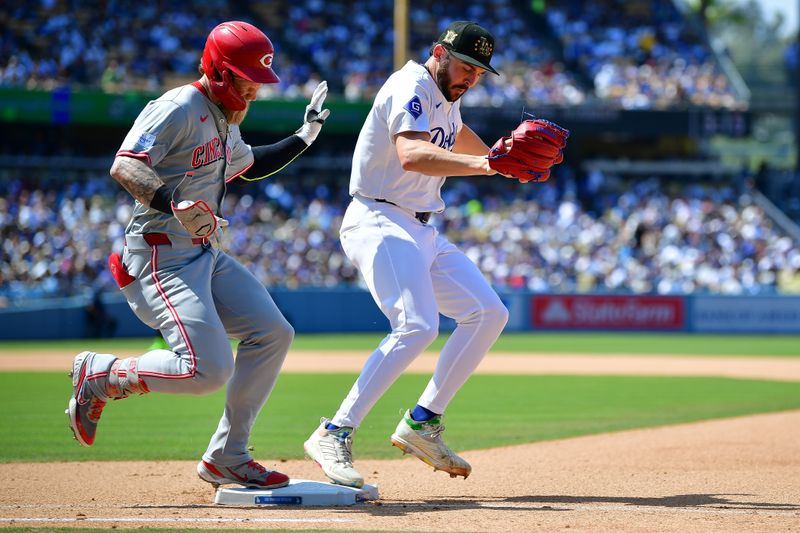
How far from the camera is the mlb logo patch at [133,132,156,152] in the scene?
450cm

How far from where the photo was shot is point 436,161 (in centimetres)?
484

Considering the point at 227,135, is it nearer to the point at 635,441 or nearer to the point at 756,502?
the point at 756,502

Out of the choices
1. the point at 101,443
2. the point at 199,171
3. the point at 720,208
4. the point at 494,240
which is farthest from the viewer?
the point at 720,208

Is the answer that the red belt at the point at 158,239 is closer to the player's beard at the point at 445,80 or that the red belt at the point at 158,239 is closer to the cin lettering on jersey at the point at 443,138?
the cin lettering on jersey at the point at 443,138

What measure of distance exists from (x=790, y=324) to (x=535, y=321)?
6.11m

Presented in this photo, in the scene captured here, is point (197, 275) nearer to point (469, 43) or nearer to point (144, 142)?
point (144, 142)

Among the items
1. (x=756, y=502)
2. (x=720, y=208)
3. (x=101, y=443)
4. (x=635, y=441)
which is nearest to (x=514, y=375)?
(x=635, y=441)

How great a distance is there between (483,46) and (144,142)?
67.4 inches

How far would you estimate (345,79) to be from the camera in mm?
29547

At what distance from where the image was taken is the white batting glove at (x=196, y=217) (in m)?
4.32

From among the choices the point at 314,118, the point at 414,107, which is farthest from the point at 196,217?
the point at 314,118

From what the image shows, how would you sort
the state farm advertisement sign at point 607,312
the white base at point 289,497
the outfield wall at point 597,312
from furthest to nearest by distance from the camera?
the state farm advertisement sign at point 607,312 → the outfield wall at point 597,312 → the white base at point 289,497

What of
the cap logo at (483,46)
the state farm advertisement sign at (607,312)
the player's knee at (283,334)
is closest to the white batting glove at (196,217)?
the player's knee at (283,334)

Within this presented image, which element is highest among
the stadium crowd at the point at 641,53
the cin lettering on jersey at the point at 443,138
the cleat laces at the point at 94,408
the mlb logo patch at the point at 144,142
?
the mlb logo patch at the point at 144,142
